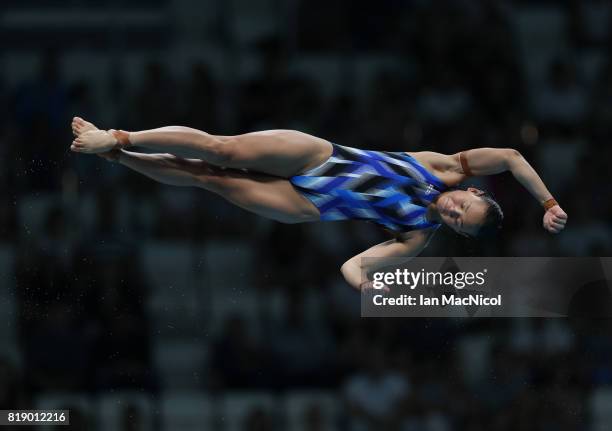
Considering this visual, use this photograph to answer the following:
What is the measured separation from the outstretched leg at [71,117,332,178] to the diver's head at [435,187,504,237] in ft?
2.58

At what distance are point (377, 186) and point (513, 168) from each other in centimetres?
80

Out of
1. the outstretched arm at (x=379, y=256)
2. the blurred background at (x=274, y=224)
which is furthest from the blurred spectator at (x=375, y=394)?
the outstretched arm at (x=379, y=256)

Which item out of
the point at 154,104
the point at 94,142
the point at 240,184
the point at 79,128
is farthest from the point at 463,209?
the point at 154,104

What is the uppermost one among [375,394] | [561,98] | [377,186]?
[561,98]

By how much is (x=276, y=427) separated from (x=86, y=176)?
2629 millimetres

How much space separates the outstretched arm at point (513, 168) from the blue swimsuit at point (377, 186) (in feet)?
0.75

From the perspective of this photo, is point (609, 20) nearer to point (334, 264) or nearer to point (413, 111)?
point (413, 111)

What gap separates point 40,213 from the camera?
34.0 feet

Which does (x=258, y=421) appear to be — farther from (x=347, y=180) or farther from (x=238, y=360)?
(x=347, y=180)

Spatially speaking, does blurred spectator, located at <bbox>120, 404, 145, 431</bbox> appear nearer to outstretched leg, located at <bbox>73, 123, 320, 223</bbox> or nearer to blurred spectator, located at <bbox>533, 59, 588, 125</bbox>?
outstretched leg, located at <bbox>73, 123, 320, 223</bbox>

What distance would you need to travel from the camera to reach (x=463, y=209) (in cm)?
712

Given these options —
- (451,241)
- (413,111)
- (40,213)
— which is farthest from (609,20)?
(40,213)

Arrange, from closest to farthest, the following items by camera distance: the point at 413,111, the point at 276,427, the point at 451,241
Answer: the point at 276,427 < the point at 451,241 < the point at 413,111

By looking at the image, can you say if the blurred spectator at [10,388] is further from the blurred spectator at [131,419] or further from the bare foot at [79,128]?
the bare foot at [79,128]
